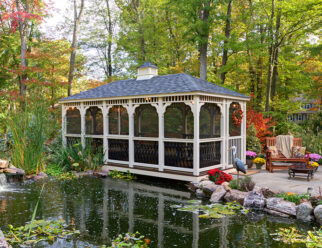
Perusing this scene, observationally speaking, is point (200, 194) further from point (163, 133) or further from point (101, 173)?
point (101, 173)

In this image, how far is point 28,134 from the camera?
909cm

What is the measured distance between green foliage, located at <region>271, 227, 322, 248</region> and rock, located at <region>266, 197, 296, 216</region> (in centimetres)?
77

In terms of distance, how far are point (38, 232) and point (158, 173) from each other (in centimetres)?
467

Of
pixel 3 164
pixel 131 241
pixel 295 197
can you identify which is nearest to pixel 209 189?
pixel 295 197

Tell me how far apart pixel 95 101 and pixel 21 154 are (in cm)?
317

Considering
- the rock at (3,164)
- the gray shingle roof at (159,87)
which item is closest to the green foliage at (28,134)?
the rock at (3,164)

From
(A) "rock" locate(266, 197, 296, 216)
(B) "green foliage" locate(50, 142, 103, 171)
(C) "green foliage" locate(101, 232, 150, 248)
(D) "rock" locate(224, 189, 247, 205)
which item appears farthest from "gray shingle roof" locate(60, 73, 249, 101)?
(C) "green foliage" locate(101, 232, 150, 248)

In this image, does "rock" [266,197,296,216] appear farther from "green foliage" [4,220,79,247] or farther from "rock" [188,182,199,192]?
"green foliage" [4,220,79,247]

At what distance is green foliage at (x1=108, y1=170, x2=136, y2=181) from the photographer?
380 inches

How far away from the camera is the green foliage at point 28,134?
352 inches

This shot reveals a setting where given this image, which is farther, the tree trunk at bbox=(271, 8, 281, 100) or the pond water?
the tree trunk at bbox=(271, 8, 281, 100)

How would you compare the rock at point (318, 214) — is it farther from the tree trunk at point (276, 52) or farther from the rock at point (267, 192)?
the tree trunk at point (276, 52)

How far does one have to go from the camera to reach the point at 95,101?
35.7ft

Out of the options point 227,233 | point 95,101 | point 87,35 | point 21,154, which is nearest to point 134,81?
point 95,101
